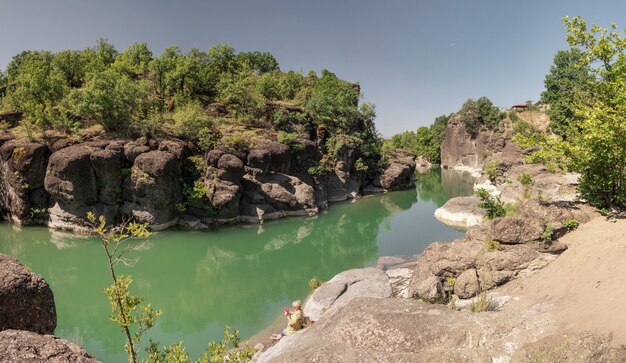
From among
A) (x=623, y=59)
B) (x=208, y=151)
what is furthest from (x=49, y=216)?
(x=623, y=59)

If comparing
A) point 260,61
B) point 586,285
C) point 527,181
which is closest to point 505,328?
point 586,285

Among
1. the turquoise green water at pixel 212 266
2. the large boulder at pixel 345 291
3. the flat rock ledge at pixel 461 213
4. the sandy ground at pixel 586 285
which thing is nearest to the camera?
the sandy ground at pixel 586 285

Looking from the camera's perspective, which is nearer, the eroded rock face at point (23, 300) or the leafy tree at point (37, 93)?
the eroded rock face at point (23, 300)

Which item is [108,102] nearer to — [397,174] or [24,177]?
[24,177]

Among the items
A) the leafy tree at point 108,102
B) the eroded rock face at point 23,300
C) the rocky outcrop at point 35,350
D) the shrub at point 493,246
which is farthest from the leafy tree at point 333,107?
the rocky outcrop at point 35,350

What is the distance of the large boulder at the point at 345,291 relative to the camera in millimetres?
12898

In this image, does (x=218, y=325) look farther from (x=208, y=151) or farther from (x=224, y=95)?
(x=224, y=95)

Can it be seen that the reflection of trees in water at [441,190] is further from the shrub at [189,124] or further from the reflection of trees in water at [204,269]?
the shrub at [189,124]

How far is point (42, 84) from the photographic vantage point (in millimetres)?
31906

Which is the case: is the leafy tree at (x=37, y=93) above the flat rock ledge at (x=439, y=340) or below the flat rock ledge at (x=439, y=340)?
above

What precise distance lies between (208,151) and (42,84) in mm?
17551

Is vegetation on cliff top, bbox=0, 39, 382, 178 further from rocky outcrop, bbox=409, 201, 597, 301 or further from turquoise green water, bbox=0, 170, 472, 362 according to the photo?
rocky outcrop, bbox=409, 201, 597, 301

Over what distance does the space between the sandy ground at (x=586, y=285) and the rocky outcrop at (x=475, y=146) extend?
4386 cm

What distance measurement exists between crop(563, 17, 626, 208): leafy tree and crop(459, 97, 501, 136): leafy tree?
6379 cm
